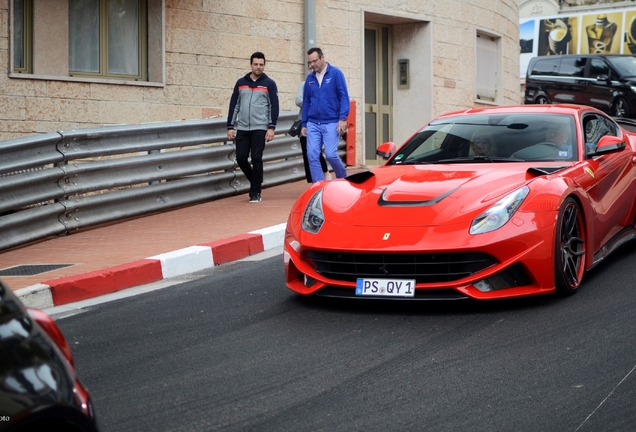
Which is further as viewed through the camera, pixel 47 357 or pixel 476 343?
pixel 476 343

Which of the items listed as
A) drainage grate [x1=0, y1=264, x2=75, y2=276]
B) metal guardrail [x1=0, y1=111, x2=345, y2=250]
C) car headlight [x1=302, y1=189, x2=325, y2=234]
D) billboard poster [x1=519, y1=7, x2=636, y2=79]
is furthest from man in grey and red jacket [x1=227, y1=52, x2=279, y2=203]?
billboard poster [x1=519, y1=7, x2=636, y2=79]

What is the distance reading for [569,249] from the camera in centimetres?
634

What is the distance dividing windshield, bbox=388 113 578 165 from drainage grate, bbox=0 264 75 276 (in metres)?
2.88

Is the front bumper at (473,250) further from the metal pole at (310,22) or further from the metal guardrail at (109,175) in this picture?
the metal pole at (310,22)

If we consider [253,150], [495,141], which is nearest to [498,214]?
[495,141]

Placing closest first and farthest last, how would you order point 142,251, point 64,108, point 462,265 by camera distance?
point 462,265, point 142,251, point 64,108

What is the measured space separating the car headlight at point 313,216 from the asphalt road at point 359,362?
0.51 m

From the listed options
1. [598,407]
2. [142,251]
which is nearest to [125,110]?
[142,251]

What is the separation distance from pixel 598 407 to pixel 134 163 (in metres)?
7.81

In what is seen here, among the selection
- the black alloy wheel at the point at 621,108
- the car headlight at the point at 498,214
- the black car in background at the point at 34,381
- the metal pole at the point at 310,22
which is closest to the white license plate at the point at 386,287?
the car headlight at the point at 498,214

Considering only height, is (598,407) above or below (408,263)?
below

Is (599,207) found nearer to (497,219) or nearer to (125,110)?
(497,219)

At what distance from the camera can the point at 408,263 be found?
19.4 feet

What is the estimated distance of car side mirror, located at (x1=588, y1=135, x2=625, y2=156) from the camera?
7098 mm
